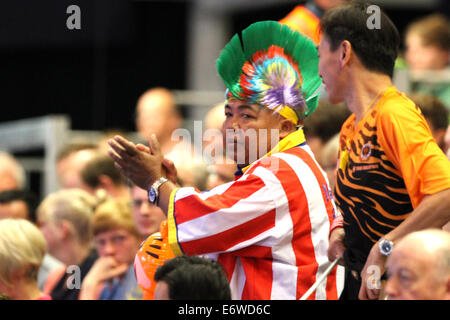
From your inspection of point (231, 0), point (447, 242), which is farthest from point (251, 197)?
point (231, 0)

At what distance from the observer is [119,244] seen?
4.96 meters

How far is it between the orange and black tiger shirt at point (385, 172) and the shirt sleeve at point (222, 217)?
33 cm

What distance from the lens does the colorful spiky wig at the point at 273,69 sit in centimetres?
330

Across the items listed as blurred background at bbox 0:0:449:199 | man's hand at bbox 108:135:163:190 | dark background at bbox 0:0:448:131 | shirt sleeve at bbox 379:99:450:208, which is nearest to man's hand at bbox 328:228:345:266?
shirt sleeve at bbox 379:99:450:208

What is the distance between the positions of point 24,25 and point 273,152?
6919 mm

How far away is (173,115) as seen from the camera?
673cm

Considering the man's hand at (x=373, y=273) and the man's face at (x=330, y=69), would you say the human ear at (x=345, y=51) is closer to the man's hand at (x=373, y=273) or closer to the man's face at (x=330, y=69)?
the man's face at (x=330, y=69)

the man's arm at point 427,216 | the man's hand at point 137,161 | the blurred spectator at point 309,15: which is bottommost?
the man's arm at point 427,216

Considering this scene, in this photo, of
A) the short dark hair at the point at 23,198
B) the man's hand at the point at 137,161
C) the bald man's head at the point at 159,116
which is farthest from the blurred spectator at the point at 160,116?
the man's hand at the point at 137,161

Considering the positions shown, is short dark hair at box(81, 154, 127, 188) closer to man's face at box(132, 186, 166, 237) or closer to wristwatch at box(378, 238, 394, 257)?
man's face at box(132, 186, 166, 237)

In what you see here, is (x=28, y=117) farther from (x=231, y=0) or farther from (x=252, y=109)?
(x=252, y=109)

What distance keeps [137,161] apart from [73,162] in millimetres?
3225

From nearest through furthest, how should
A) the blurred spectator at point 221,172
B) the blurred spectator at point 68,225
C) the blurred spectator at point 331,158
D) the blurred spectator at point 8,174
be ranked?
the blurred spectator at point 331,158
the blurred spectator at point 221,172
the blurred spectator at point 68,225
the blurred spectator at point 8,174

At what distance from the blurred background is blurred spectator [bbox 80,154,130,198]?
339 cm
